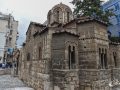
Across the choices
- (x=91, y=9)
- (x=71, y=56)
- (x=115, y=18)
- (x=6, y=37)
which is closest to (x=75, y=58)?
(x=71, y=56)

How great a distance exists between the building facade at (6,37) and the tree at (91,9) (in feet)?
57.8

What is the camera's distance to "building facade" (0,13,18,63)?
31188 millimetres

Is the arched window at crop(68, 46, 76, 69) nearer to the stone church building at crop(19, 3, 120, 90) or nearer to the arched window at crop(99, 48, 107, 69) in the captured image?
the stone church building at crop(19, 3, 120, 90)

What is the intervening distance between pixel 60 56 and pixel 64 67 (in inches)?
33.5

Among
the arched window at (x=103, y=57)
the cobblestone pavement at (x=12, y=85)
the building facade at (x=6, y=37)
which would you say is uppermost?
the building facade at (x=6, y=37)

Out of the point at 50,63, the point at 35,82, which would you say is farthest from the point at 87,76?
the point at 35,82

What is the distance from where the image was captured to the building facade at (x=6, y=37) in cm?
3119

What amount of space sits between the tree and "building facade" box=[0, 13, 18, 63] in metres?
17.6

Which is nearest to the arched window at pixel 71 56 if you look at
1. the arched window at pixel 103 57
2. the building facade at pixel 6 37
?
the arched window at pixel 103 57

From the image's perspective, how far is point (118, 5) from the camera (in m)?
22.8

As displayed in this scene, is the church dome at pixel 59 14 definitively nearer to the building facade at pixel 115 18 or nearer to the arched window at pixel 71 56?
the arched window at pixel 71 56

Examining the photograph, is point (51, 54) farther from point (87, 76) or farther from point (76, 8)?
point (76, 8)

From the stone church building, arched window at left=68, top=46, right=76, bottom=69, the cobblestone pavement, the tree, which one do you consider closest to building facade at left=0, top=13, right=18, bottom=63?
the cobblestone pavement

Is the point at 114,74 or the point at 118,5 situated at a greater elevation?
the point at 118,5
